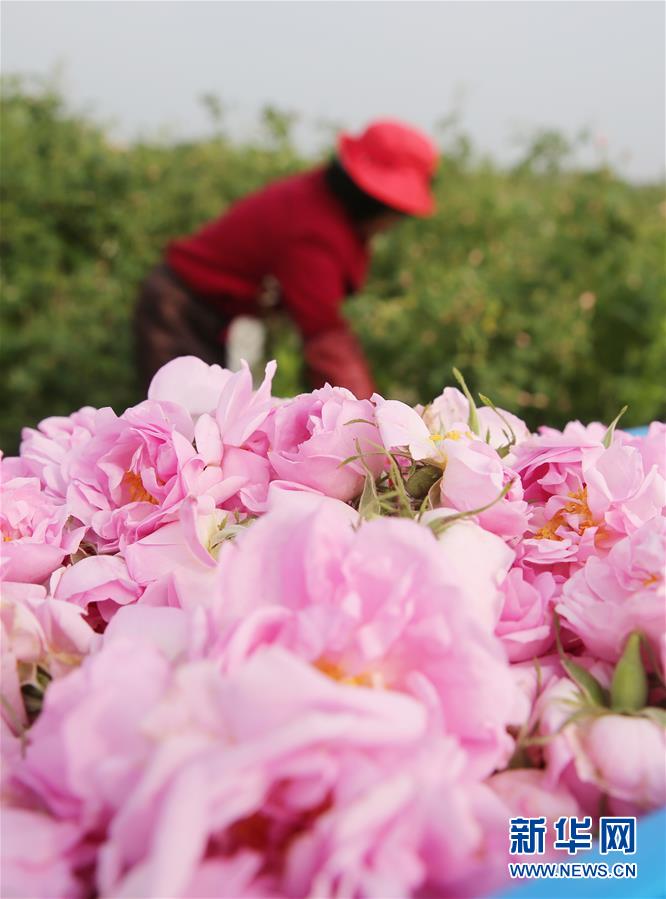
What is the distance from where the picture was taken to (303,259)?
2.34 m

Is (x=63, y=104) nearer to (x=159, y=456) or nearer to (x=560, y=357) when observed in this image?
(x=560, y=357)

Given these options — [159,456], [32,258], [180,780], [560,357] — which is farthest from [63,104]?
[180,780]

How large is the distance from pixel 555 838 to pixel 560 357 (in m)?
2.29

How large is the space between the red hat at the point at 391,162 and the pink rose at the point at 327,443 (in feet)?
6.09

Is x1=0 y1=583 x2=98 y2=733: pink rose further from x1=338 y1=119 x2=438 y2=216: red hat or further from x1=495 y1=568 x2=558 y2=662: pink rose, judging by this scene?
x1=338 y1=119 x2=438 y2=216: red hat

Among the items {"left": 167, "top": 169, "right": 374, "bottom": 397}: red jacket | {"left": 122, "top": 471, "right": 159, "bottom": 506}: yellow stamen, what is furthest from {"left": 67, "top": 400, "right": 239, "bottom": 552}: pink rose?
{"left": 167, "top": 169, "right": 374, "bottom": 397}: red jacket

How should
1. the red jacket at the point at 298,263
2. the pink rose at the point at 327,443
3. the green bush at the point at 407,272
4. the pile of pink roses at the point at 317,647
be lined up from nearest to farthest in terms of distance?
the pile of pink roses at the point at 317,647
the pink rose at the point at 327,443
the red jacket at the point at 298,263
the green bush at the point at 407,272

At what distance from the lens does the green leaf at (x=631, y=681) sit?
1.70 ft

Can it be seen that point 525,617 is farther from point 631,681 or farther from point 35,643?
point 35,643

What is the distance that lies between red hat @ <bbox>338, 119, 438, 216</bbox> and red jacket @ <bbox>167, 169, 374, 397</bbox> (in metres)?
0.10

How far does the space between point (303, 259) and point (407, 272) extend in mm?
855

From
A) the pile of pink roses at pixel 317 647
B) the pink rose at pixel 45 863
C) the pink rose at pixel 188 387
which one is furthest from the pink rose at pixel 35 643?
the pink rose at pixel 188 387

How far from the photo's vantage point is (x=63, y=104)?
3932 millimetres

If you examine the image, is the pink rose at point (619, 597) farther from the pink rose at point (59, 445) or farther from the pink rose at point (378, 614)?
the pink rose at point (59, 445)
